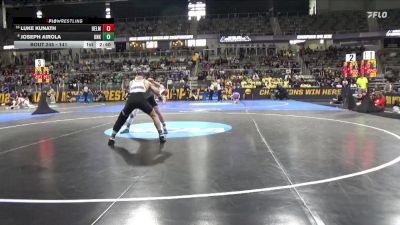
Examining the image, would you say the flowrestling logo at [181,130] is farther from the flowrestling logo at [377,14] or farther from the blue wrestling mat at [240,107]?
the flowrestling logo at [377,14]

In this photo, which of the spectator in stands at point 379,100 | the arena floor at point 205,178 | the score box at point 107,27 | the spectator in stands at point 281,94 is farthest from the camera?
the spectator in stands at point 281,94

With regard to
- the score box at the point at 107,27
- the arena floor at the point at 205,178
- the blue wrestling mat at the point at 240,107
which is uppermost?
the score box at the point at 107,27

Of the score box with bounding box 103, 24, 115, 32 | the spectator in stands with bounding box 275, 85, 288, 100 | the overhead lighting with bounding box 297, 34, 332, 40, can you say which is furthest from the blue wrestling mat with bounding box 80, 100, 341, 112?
the overhead lighting with bounding box 297, 34, 332, 40

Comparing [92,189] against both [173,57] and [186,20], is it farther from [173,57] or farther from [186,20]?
[186,20]

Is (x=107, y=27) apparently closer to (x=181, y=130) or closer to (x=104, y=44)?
(x=104, y=44)

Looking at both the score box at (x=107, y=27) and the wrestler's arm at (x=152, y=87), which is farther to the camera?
the score box at (x=107, y=27)

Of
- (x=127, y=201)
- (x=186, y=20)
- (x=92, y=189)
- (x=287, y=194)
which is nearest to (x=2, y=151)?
(x=92, y=189)

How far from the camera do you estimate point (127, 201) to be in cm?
488

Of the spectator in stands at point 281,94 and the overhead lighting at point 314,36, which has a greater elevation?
the overhead lighting at point 314,36

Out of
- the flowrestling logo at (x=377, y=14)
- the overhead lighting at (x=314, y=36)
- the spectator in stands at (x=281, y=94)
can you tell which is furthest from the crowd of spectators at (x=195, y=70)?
the flowrestling logo at (x=377, y=14)
